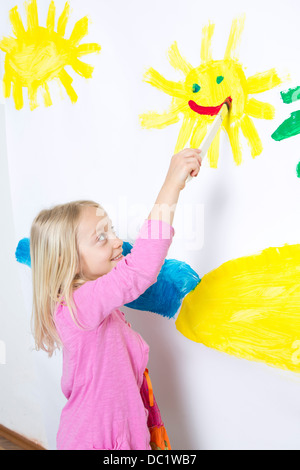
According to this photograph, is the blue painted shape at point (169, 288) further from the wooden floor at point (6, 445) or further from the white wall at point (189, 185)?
the wooden floor at point (6, 445)

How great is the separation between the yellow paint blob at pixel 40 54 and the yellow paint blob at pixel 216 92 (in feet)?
0.75

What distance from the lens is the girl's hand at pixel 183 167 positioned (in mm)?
679

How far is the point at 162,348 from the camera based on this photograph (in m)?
0.98

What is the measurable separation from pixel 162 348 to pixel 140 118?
1.56ft

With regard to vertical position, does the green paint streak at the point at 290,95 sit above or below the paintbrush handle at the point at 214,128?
above

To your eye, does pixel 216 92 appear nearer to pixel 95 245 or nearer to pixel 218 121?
pixel 218 121

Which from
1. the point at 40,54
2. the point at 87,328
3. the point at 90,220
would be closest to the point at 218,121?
the point at 90,220

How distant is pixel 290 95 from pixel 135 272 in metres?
0.36

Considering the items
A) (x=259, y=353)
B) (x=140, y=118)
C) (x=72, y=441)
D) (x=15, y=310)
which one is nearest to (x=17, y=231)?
(x=15, y=310)

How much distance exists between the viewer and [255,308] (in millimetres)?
789

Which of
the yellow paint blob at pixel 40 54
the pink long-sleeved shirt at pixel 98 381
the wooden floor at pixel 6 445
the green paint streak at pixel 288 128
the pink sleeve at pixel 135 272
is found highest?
the yellow paint blob at pixel 40 54

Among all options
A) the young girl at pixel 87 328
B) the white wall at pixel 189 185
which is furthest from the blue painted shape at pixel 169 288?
the young girl at pixel 87 328

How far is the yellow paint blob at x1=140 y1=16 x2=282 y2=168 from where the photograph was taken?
0.77 meters
